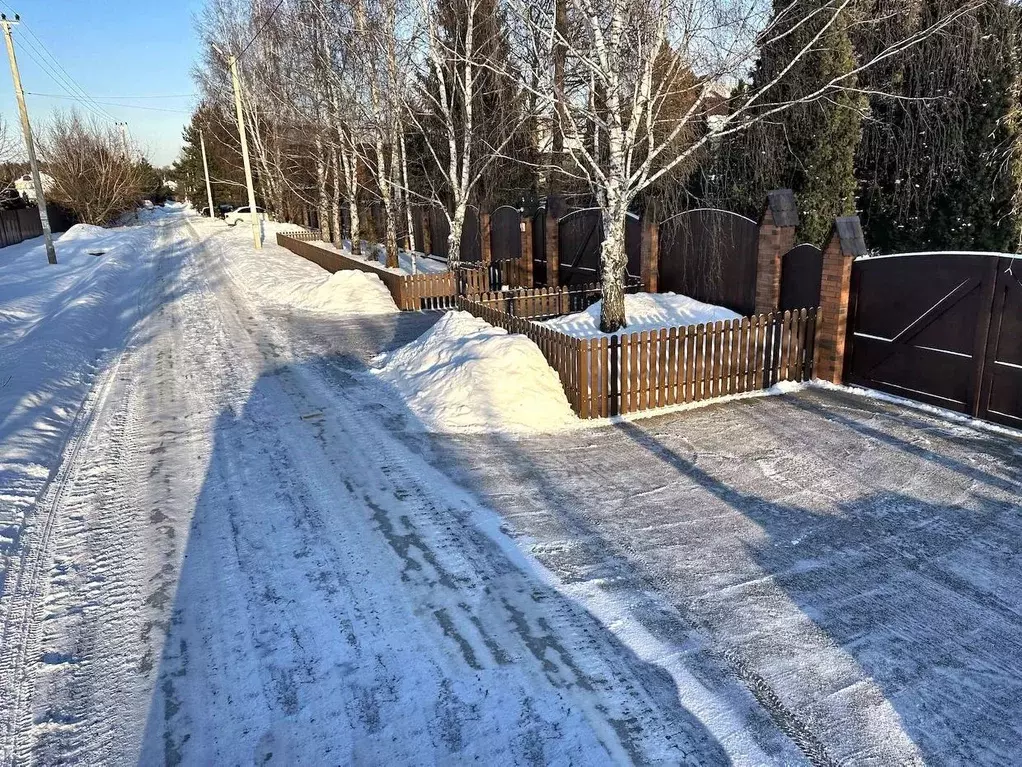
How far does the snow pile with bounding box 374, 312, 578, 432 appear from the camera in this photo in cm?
769

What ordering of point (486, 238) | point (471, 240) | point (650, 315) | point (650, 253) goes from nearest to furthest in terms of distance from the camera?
point (650, 315), point (650, 253), point (486, 238), point (471, 240)

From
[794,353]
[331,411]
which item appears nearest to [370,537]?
[331,411]

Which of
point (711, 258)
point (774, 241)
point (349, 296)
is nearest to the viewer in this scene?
point (774, 241)

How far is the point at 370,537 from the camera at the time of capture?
518cm

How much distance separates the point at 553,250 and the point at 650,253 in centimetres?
394

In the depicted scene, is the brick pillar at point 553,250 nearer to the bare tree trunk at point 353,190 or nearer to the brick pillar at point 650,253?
the brick pillar at point 650,253

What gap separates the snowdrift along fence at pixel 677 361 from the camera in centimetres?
795

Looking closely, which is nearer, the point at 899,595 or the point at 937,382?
the point at 899,595

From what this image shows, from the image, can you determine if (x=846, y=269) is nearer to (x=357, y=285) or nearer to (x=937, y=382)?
(x=937, y=382)

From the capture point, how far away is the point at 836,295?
8.93m

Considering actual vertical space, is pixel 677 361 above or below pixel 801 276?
below

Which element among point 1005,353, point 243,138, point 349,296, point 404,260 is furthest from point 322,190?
point 1005,353

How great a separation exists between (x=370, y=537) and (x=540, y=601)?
5.00 feet

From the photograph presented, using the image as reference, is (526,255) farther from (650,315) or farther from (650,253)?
(650,315)
